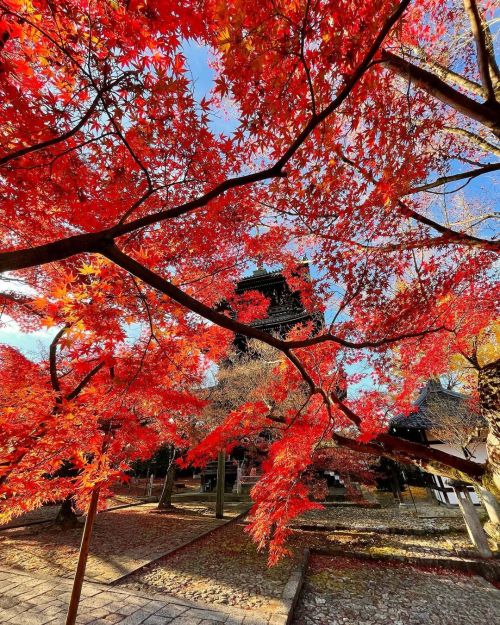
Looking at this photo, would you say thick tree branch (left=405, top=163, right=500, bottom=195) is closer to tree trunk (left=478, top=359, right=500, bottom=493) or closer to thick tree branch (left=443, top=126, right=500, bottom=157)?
thick tree branch (left=443, top=126, right=500, bottom=157)

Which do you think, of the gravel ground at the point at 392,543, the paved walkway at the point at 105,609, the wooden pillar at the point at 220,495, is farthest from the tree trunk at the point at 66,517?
the gravel ground at the point at 392,543

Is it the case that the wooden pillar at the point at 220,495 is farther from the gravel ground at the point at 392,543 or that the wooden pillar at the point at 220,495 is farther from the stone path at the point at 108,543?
the gravel ground at the point at 392,543

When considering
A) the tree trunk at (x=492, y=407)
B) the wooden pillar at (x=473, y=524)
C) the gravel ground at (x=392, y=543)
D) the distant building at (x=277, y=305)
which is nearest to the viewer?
the tree trunk at (x=492, y=407)

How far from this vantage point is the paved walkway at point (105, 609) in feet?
13.5

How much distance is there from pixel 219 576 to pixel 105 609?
7.63 feet

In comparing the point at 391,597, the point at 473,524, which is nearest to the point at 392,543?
the point at 473,524

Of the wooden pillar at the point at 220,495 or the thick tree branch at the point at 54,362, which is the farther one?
the wooden pillar at the point at 220,495

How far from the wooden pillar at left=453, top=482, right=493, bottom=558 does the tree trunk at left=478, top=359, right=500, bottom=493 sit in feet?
10.2

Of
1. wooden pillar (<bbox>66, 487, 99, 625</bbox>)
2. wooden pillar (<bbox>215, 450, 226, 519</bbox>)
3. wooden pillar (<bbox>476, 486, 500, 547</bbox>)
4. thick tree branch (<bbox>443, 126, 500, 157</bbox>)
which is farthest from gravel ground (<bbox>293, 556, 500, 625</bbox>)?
thick tree branch (<bbox>443, 126, 500, 157</bbox>)

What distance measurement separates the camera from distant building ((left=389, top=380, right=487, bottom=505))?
9.30 metres

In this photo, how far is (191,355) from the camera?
5.58 metres

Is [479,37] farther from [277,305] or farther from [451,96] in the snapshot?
[277,305]

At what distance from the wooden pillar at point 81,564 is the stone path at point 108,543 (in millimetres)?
2243

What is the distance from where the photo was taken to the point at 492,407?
13.9 feet
